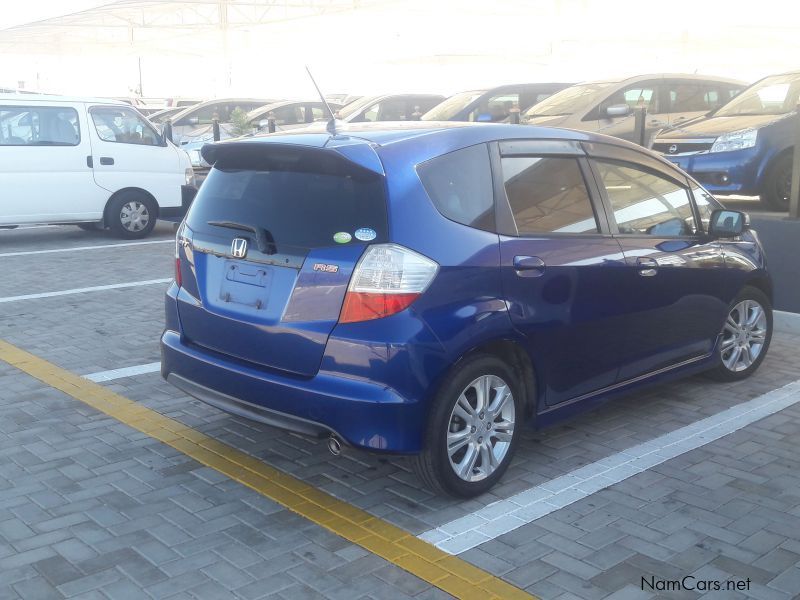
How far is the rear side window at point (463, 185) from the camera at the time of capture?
4.11 meters

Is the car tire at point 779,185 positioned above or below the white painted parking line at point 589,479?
above

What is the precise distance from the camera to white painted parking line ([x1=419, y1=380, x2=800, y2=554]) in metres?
3.89

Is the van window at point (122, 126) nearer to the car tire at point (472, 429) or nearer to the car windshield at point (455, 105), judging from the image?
the car windshield at point (455, 105)

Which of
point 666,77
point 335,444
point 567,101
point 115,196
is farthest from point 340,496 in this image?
point 666,77

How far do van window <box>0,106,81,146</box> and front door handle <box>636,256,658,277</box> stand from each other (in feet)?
29.3

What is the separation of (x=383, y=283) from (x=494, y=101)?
1271 centimetres

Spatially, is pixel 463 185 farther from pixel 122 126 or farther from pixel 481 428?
pixel 122 126

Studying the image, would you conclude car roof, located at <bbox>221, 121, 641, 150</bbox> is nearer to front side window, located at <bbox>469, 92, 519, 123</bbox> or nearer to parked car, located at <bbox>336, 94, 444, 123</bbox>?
front side window, located at <bbox>469, 92, 519, 123</bbox>

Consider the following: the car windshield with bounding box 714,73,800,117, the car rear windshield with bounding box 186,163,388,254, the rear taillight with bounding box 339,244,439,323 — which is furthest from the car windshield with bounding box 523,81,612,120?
the rear taillight with bounding box 339,244,439,323

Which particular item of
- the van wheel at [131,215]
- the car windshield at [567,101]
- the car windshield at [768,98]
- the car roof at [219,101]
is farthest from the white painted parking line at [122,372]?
the car roof at [219,101]

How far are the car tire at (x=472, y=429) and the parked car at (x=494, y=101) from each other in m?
11.6

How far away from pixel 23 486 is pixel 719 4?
112 ft

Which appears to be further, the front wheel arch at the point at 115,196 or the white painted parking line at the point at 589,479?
the front wheel arch at the point at 115,196

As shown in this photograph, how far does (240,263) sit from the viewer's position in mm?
4250
